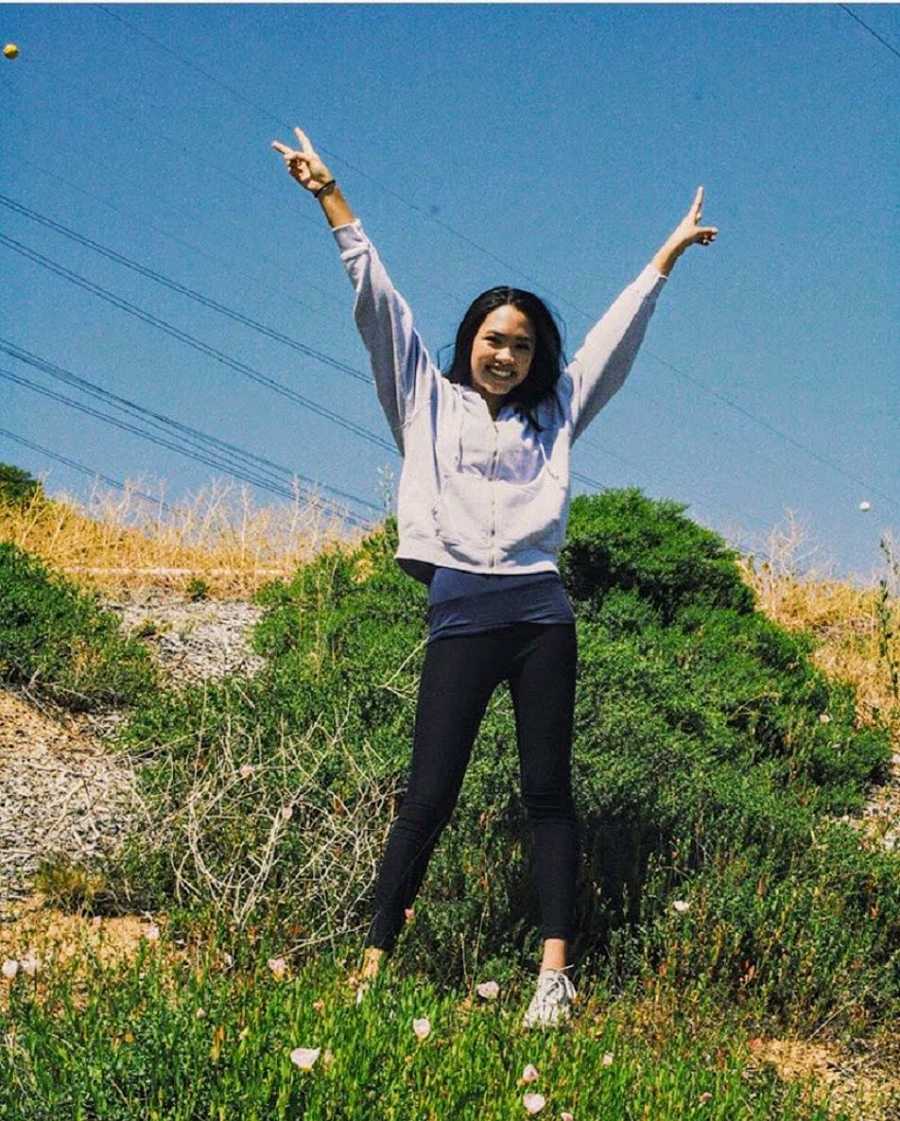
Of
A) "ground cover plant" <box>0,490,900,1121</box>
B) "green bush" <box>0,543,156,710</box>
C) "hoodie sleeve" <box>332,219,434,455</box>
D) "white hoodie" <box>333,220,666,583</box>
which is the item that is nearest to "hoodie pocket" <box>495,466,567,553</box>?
"white hoodie" <box>333,220,666,583</box>

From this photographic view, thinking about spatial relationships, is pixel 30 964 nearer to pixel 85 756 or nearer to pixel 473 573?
pixel 473 573

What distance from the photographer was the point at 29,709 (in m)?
7.29

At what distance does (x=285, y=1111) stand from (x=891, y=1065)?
2.36 metres

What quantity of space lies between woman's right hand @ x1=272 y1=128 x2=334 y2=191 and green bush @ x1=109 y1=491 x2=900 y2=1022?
2008 millimetres

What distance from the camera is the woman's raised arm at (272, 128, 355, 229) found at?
3.97 meters

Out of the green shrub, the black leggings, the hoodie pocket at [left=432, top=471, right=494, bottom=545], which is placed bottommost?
the black leggings

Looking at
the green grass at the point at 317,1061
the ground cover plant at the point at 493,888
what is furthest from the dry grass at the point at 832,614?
the green grass at the point at 317,1061

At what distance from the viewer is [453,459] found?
4004 mm

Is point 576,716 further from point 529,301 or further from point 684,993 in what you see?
point 529,301

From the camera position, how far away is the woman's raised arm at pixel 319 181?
3.97 m

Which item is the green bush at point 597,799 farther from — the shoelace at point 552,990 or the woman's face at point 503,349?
the woman's face at point 503,349

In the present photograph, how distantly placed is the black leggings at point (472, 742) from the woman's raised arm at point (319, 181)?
49.6 inches

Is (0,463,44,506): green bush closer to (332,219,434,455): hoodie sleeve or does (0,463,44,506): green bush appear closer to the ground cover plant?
the ground cover plant

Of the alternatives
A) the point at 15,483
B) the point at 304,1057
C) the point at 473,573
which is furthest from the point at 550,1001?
the point at 15,483
